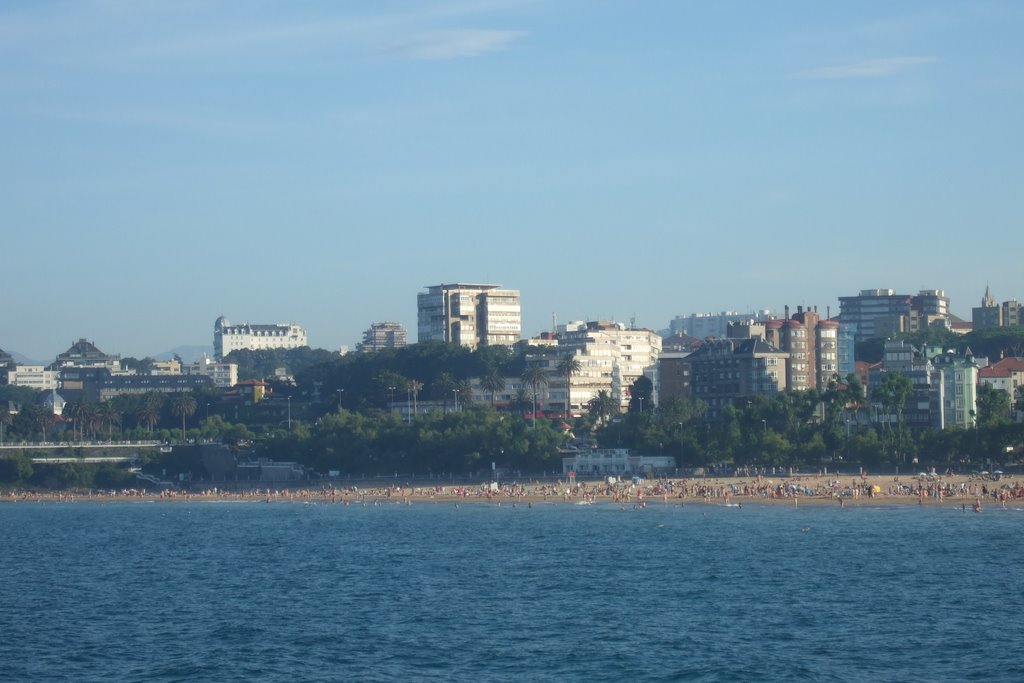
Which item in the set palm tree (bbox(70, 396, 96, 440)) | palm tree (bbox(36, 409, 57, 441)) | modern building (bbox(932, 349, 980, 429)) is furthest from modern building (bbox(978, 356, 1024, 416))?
palm tree (bbox(36, 409, 57, 441))

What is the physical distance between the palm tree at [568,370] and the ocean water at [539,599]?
7229 centimetres

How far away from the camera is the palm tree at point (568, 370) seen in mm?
179500

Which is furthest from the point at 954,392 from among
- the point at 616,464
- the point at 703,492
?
the point at 703,492

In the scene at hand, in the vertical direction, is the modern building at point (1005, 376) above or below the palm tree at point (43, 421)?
above

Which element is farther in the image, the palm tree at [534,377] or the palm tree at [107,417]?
the palm tree at [107,417]

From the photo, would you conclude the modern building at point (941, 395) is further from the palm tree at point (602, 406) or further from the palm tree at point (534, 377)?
the palm tree at point (534, 377)

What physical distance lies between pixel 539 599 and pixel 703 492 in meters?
55.3

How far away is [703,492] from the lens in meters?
118

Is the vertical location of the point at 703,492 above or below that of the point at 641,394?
below

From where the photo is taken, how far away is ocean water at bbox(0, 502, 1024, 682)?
49.0 meters

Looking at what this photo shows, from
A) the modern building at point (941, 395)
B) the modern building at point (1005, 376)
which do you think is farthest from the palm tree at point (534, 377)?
the modern building at point (1005, 376)

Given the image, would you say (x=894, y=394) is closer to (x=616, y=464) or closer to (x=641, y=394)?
(x=616, y=464)

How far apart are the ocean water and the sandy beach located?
542cm

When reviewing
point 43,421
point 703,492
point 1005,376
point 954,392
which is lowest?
point 703,492
